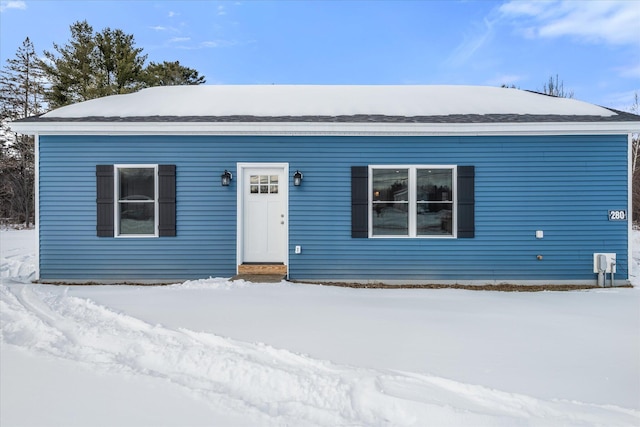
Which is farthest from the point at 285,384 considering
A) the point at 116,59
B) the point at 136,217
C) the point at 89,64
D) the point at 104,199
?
the point at 89,64

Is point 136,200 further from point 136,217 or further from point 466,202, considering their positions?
point 466,202

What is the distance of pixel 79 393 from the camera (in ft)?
7.86

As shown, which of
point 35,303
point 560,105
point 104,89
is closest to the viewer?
point 35,303

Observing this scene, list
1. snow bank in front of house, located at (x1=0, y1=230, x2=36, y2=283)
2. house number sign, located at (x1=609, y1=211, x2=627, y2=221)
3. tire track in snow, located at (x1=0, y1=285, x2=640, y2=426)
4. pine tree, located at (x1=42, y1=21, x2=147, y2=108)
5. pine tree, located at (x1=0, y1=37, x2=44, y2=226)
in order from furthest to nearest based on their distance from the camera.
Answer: pine tree, located at (x1=0, y1=37, x2=44, y2=226) → pine tree, located at (x1=42, y1=21, x2=147, y2=108) → snow bank in front of house, located at (x1=0, y1=230, x2=36, y2=283) → house number sign, located at (x1=609, y1=211, x2=627, y2=221) → tire track in snow, located at (x1=0, y1=285, x2=640, y2=426)

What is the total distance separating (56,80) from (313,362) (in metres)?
22.7

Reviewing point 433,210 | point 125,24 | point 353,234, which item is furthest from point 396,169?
point 125,24

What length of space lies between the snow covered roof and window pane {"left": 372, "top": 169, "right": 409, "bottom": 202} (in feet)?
2.83

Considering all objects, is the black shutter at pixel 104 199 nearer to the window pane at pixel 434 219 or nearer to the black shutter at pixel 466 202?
the window pane at pixel 434 219

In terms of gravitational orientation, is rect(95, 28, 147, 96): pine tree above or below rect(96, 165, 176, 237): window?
above

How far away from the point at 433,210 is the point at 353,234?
1604mm

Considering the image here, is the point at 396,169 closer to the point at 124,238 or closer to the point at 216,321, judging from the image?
the point at 216,321

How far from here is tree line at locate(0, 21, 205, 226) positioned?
18.0 meters

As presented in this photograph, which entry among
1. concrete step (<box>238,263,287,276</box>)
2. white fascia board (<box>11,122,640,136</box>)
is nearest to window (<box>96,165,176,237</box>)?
white fascia board (<box>11,122,640,136</box>)

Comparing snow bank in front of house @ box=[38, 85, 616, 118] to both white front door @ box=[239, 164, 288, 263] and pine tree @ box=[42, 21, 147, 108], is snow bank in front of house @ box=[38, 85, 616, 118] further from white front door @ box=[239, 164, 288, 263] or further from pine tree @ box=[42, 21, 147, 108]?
pine tree @ box=[42, 21, 147, 108]
